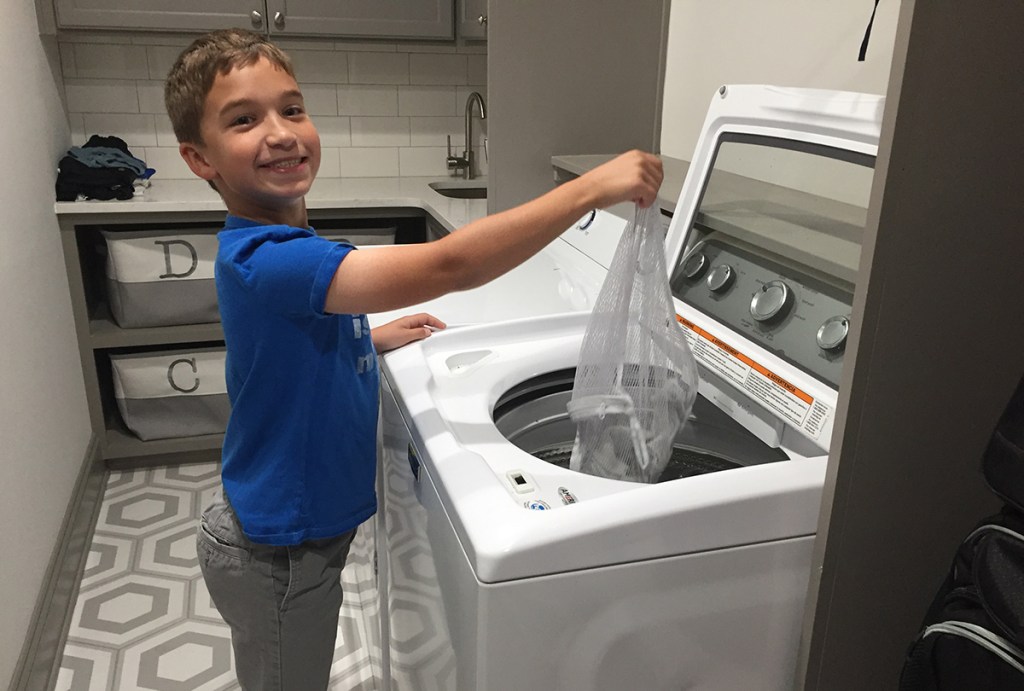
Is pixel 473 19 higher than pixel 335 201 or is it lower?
higher

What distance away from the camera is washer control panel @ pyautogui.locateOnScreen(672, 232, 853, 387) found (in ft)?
3.07

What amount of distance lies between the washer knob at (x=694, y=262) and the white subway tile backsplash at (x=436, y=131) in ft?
7.04

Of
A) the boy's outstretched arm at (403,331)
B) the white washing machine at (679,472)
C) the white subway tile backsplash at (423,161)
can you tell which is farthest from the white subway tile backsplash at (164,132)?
the white washing machine at (679,472)

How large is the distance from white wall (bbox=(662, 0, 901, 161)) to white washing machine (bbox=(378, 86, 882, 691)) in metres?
0.41

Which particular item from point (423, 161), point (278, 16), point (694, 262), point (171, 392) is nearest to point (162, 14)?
point (278, 16)

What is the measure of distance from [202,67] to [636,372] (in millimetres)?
640

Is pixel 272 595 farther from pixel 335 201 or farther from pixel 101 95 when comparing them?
pixel 101 95

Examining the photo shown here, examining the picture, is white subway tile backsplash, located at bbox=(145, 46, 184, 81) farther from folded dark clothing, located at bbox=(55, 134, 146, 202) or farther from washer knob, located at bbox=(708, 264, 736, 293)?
washer knob, located at bbox=(708, 264, 736, 293)

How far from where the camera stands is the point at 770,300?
104 centimetres

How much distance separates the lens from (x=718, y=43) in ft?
6.24

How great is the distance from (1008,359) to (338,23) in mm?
2401

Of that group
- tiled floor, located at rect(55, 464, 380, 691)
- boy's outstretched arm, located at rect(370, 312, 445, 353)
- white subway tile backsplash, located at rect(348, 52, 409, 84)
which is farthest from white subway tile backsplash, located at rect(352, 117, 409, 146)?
boy's outstretched arm, located at rect(370, 312, 445, 353)

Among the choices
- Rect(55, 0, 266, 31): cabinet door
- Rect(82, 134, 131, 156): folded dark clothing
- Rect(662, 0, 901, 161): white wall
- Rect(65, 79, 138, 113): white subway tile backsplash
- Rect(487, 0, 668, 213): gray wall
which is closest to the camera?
Rect(662, 0, 901, 161): white wall

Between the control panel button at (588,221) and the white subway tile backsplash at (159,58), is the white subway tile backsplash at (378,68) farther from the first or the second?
the control panel button at (588,221)
